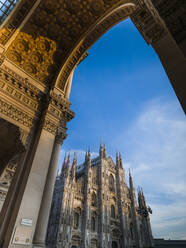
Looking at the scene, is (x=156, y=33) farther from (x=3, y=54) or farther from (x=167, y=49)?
(x=3, y=54)

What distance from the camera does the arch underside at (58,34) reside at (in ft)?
29.4

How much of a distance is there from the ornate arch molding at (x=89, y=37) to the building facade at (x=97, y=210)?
27371mm

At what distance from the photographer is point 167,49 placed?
3043 mm

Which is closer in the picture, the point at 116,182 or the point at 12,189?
the point at 12,189

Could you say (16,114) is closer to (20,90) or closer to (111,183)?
(20,90)

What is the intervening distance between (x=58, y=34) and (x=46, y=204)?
Result: 915 cm

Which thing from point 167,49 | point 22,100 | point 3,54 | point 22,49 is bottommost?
point 167,49

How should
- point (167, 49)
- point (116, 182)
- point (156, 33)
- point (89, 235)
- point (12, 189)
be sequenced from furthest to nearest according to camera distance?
point (116, 182)
point (89, 235)
point (12, 189)
point (156, 33)
point (167, 49)

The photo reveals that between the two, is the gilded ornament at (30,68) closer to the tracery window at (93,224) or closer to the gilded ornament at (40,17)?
the gilded ornament at (40,17)

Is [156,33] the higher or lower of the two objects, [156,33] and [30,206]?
the higher

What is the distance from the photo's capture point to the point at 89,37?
10336 millimetres

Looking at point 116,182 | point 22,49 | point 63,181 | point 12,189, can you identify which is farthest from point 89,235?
point 22,49

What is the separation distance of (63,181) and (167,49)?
34.5m

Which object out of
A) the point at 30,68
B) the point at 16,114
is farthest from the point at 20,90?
the point at 30,68
